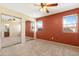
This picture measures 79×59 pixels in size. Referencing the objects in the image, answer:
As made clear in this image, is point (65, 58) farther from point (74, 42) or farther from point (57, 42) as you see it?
point (57, 42)

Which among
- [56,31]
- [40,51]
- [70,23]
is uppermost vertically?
[70,23]

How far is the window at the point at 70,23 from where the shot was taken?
14.8 feet

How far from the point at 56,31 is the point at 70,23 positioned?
1.23m

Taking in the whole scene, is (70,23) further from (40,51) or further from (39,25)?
(39,25)

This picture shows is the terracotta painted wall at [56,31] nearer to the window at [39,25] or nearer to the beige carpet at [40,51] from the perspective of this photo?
the window at [39,25]

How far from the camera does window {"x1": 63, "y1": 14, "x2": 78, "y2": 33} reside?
4500 millimetres

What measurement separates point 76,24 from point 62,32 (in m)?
1.05

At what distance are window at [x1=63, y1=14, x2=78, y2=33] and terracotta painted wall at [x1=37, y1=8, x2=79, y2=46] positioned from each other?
9.1 inches

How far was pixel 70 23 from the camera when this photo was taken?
468 centimetres

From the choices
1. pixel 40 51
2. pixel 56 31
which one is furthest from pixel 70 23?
pixel 40 51

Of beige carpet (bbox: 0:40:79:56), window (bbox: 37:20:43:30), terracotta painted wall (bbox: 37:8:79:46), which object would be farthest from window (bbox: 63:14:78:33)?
window (bbox: 37:20:43:30)

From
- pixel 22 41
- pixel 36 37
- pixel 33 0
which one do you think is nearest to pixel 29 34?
pixel 36 37

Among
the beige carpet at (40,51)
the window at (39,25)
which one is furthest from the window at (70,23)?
the window at (39,25)

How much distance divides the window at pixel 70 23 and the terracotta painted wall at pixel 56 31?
23cm
